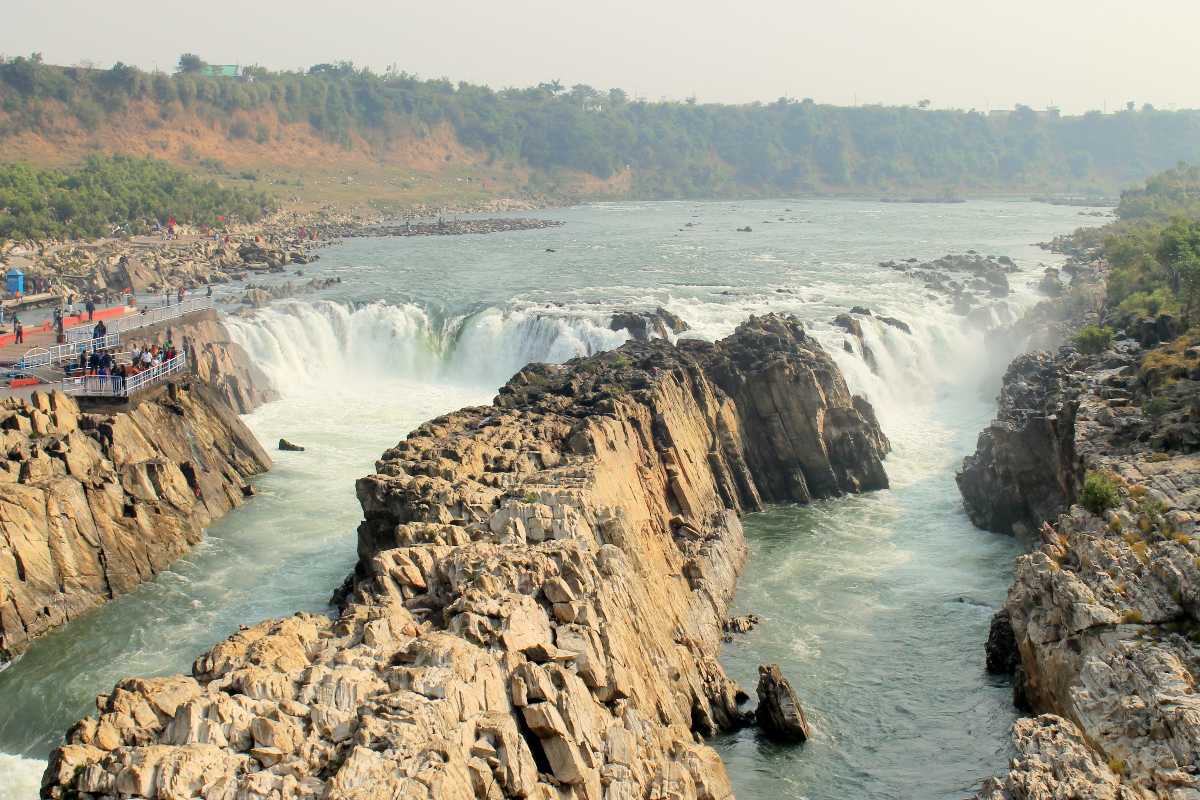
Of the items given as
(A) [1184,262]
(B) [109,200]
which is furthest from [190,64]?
(A) [1184,262]

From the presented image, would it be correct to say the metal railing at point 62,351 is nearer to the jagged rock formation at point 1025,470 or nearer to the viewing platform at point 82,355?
the viewing platform at point 82,355

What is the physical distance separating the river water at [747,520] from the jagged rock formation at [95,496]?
0.81 meters

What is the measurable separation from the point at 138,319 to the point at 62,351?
790cm

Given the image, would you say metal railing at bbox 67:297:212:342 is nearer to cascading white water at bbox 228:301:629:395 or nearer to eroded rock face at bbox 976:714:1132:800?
cascading white water at bbox 228:301:629:395

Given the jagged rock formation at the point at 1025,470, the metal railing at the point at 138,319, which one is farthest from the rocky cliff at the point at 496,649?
the metal railing at the point at 138,319

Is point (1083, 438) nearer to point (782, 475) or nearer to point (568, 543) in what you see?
point (782, 475)

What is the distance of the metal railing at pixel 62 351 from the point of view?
158 feet

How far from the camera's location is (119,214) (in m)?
112

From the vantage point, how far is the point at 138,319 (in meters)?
57.9

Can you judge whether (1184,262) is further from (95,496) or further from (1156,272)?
(95,496)

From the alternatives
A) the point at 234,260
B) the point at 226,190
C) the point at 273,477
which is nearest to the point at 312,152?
the point at 226,190

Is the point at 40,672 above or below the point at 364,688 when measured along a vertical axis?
below

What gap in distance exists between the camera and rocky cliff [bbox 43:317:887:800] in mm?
18500

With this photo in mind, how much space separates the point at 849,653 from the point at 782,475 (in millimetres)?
15118
